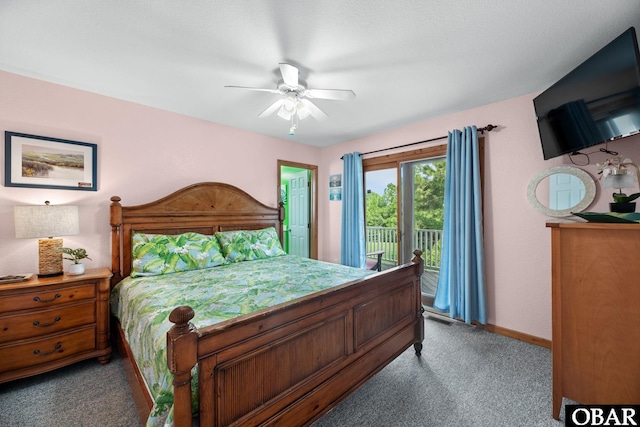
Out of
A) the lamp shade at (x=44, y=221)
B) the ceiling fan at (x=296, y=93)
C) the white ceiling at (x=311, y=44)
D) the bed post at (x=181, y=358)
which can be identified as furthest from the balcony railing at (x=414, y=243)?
the lamp shade at (x=44, y=221)

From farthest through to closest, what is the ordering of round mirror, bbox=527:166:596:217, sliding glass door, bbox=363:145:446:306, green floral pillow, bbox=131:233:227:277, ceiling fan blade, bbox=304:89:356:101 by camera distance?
1. sliding glass door, bbox=363:145:446:306
2. green floral pillow, bbox=131:233:227:277
3. round mirror, bbox=527:166:596:217
4. ceiling fan blade, bbox=304:89:356:101

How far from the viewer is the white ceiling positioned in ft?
5.06

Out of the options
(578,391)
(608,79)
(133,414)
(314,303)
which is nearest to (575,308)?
(578,391)

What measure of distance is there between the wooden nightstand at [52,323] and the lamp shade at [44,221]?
38 centimetres

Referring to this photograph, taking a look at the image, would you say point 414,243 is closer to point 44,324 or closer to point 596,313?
point 596,313

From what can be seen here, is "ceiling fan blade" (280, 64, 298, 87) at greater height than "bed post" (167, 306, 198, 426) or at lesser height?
greater

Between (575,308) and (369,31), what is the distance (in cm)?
222

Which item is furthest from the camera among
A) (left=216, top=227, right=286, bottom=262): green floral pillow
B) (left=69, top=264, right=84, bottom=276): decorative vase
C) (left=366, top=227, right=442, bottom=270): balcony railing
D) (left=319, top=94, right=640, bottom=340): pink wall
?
(left=366, top=227, right=442, bottom=270): balcony railing

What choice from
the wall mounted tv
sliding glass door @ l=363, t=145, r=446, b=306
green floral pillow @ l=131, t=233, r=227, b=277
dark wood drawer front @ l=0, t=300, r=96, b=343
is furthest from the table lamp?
the wall mounted tv

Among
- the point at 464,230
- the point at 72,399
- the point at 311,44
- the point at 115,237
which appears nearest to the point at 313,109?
the point at 311,44

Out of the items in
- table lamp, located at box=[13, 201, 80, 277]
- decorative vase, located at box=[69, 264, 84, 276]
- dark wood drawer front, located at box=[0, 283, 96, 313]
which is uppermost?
table lamp, located at box=[13, 201, 80, 277]

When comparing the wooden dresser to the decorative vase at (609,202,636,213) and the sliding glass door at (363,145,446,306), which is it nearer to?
the decorative vase at (609,202,636,213)

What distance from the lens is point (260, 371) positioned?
1267 mm

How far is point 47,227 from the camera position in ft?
6.93
